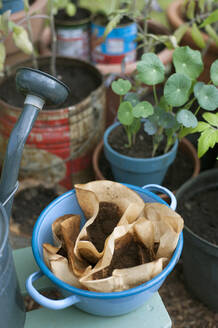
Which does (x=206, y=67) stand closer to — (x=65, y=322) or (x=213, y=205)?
(x=213, y=205)

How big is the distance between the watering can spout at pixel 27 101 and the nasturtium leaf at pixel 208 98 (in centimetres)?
49

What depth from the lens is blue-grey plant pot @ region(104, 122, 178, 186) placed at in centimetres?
137

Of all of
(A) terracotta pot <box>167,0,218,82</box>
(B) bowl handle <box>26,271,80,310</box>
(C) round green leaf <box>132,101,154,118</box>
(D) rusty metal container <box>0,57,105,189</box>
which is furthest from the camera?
(A) terracotta pot <box>167,0,218,82</box>

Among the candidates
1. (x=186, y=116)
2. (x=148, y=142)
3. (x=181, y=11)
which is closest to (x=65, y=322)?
(x=186, y=116)

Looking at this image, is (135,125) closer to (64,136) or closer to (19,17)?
(64,136)

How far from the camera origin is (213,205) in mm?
1434

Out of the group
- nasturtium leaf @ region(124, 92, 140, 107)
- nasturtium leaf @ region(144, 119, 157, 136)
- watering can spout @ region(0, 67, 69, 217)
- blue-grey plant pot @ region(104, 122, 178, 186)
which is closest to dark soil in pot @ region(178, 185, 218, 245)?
blue-grey plant pot @ region(104, 122, 178, 186)

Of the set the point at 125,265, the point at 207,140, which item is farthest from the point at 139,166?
the point at 125,265

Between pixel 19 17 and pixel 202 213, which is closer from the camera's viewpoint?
pixel 202 213

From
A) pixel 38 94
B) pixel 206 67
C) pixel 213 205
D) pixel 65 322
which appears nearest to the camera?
pixel 38 94

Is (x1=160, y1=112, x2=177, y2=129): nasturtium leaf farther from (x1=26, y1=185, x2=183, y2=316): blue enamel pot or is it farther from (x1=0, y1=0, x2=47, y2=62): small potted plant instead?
(x1=0, y1=0, x2=47, y2=62): small potted plant

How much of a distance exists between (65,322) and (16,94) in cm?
110

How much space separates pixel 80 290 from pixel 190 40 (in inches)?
58.3

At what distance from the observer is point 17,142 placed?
2.55ft
